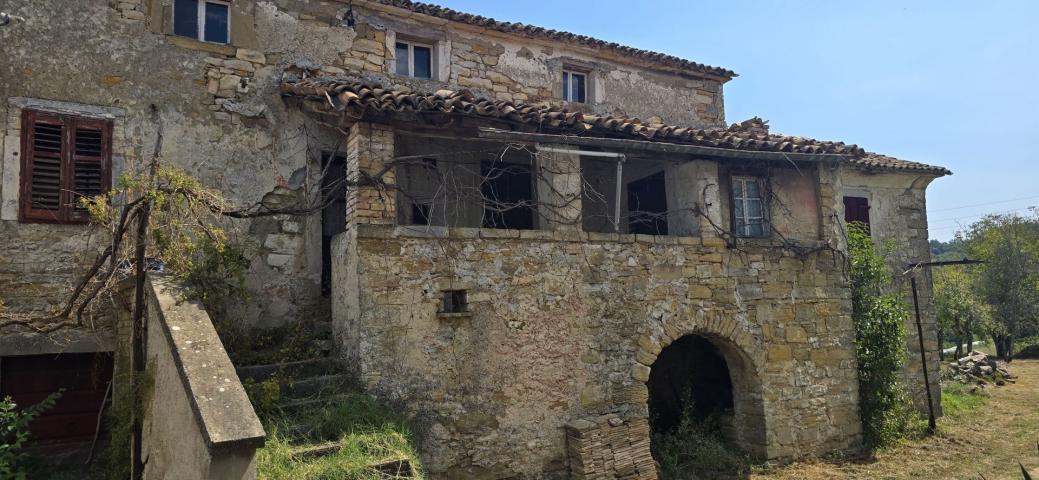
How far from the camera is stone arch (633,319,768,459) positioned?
8.56 m

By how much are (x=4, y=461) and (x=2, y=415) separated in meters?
0.40

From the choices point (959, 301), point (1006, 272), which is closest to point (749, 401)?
point (959, 301)

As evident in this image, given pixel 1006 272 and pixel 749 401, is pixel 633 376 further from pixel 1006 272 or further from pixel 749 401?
pixel 1006 272

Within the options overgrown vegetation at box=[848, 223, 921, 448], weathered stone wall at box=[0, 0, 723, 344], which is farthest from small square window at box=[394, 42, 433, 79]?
overgrown vegetation at box=[848, 223, 921, 448]

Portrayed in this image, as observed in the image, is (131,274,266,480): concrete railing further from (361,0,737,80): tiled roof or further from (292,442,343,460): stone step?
(361,0,737,80): tiled roof

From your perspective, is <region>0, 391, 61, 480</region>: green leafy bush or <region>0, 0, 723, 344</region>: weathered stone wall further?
<region>0, 0, 723, 344</region>: weathered stone wall

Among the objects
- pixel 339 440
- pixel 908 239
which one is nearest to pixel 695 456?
pixel 339 440

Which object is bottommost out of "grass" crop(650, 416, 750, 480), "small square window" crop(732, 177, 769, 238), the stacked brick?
"grass" crop(650, 416, 750, 480)

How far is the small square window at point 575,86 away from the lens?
37.4 feet

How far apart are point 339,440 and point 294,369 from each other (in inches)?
58.7

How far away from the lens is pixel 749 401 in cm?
888

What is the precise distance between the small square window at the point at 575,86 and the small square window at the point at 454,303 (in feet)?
17.7

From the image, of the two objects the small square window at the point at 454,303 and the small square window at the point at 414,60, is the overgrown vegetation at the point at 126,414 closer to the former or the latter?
the small square window at the point at 454,303

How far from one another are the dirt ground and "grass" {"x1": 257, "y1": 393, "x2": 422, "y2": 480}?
16.9ft
